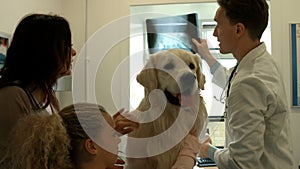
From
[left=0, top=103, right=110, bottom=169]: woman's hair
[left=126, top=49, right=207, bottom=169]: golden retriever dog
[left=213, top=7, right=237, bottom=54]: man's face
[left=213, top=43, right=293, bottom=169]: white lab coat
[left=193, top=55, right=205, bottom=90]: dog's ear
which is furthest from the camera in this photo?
[left=193, top=55, right=205, bottom=90]: dog's ear

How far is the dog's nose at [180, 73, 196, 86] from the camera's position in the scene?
142cm

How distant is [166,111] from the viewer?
1.41 metres

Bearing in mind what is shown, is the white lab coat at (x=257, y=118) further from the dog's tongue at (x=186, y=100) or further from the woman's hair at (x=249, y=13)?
the dog's tongue at (x=186, y=100)

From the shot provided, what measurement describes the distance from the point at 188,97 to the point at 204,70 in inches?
13.1

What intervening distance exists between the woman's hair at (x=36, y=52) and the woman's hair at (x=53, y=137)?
0.19 metres

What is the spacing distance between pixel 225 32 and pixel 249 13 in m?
0.10

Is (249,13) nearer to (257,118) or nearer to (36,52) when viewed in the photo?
(257,118)

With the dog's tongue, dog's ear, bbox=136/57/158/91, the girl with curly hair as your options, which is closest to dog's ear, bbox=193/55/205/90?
the dog's tongue

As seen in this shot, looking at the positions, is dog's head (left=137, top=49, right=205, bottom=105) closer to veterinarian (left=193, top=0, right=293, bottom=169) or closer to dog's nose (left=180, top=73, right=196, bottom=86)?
dog's nose (left=180, top=73, right=196, bottom=86)

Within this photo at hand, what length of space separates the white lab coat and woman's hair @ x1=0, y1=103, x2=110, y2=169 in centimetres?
43

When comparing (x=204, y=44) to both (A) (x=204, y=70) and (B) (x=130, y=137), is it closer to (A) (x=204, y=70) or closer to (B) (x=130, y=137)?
(A) (x=204, y=70)

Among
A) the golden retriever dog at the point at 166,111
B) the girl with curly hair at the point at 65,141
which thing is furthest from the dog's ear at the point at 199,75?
the girl with curly hair at the point at 65,141

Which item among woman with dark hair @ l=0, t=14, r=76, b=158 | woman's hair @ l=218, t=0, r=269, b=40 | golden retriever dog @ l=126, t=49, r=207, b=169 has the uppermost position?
woman's hair @ l=218, t=0, r=269, b=40

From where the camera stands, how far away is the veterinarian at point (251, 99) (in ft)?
3.49
